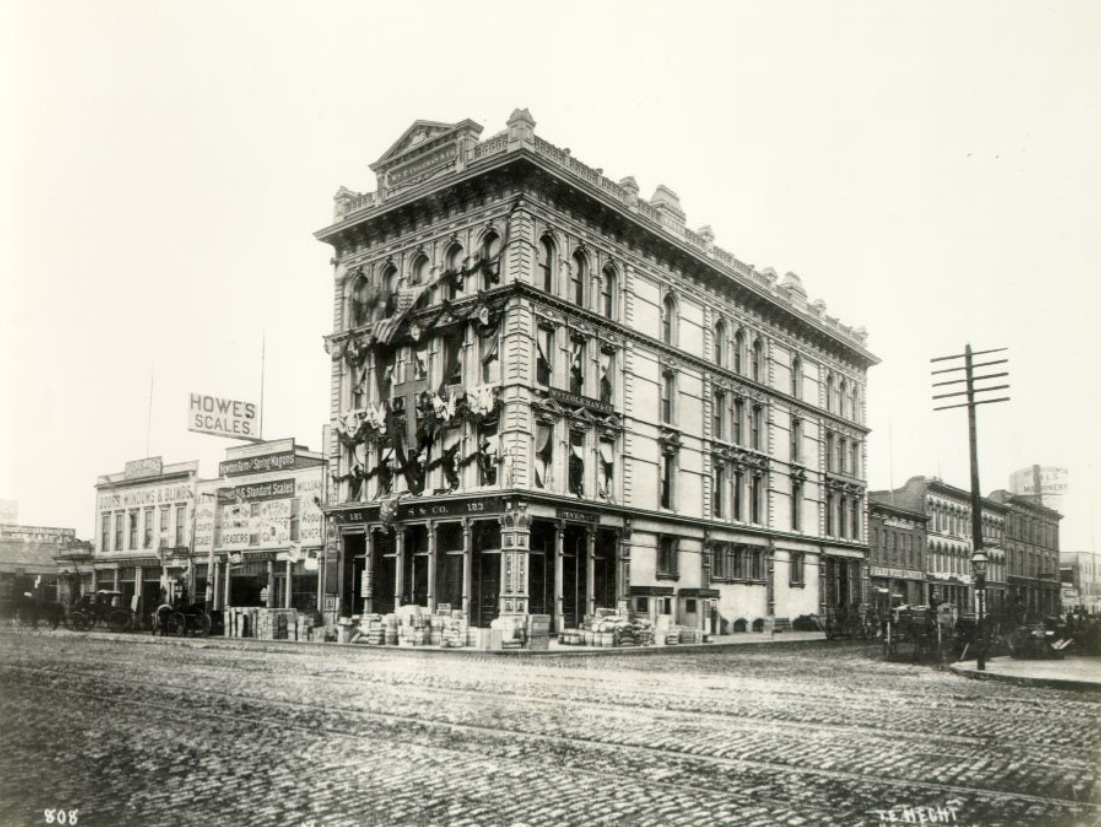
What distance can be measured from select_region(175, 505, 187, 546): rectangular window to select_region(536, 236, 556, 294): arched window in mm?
17903

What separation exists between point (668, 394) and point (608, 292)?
5121mm

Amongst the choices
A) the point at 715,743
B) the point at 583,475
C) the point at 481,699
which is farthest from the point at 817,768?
the point at 583,475

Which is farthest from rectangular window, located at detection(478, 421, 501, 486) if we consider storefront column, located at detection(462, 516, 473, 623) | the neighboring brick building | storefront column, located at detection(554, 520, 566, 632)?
the neighboring brick building

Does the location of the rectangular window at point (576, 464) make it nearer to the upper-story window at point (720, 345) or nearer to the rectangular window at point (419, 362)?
the rectangular window at point (419, 362)

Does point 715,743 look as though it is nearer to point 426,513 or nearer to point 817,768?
point 817,768

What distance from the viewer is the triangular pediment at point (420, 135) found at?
3091 centimetres

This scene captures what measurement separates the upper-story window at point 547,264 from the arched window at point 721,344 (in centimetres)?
1081

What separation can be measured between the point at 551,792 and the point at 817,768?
2.58 metres

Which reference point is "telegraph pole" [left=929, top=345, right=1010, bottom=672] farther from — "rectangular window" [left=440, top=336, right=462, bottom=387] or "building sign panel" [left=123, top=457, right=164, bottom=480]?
"building sign panel" [left=123, top=457, right=164, bottom=480]

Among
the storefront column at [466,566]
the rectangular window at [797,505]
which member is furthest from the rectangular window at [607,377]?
the rectangular window at [797,505]

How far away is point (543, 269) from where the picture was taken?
30312 mm

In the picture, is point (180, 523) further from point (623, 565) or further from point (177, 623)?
point (623, 565)

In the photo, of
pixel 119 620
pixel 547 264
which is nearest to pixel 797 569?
pixel 547 264

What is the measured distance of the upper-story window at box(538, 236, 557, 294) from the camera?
3017 cm
